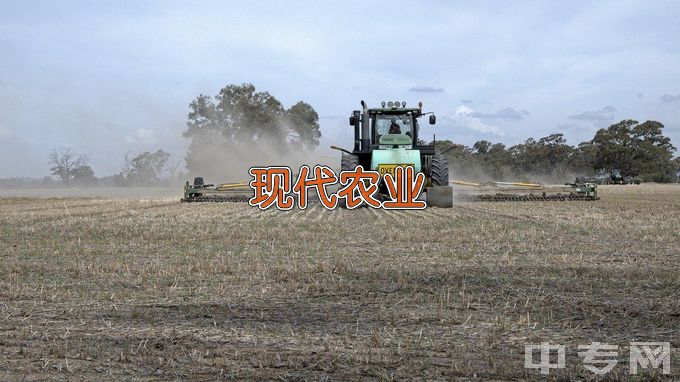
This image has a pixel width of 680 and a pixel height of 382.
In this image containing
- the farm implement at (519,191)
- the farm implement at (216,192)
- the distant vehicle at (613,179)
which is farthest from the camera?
the distant vehicle at (613,179)

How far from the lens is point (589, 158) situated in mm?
90875

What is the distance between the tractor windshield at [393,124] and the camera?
21.2m

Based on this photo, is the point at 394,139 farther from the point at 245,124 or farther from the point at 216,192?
the point at 245,124

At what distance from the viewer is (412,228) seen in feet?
41.7

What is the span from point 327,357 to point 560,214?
44.2ft

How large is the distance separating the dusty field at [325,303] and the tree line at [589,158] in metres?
69.9

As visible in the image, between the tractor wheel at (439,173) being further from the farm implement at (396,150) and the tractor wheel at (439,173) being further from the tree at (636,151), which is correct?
the tree at (636,151)

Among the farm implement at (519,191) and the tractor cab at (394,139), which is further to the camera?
the farm implement at (519,191)

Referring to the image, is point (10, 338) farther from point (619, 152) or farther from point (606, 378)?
point (619, 152)

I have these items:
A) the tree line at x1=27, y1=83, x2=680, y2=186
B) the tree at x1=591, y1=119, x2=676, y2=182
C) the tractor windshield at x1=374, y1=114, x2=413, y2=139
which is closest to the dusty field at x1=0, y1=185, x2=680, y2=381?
the tractor windshield at x1=374, y1=114, x2=413, y2=139

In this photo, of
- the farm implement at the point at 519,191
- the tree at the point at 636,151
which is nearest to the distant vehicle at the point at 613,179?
the tree at the point at 636,151

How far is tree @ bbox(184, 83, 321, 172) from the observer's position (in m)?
59.6

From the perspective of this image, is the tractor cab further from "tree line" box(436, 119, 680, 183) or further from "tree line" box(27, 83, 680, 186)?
"tree line" box(436, 119, 680, 183)

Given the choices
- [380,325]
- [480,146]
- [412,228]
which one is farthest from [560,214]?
[480,146]
